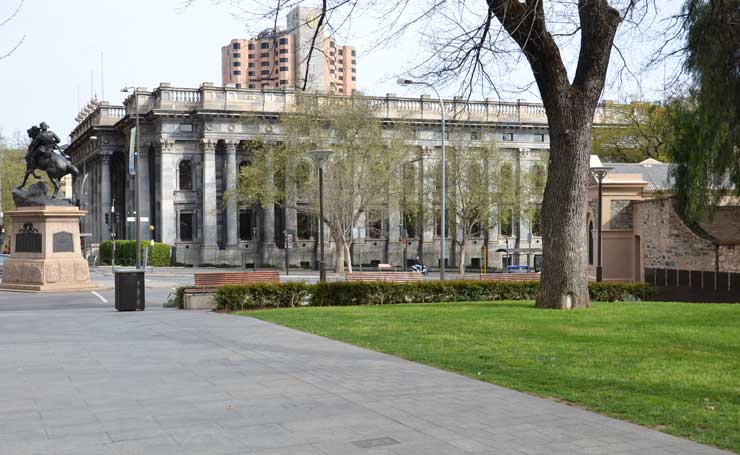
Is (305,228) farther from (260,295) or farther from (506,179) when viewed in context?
(260,295)

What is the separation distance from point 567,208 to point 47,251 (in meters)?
22.2

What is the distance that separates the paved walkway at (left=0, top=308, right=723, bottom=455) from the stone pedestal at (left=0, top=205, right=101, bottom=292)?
20.1 metres

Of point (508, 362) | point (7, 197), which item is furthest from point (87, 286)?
point (7, 197)

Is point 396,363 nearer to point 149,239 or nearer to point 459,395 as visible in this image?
point 459,395

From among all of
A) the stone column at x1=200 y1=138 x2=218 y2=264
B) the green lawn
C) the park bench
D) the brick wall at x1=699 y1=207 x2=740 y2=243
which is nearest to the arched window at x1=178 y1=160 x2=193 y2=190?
the stone column at x1=200 y1=138 x2=218 y2=264

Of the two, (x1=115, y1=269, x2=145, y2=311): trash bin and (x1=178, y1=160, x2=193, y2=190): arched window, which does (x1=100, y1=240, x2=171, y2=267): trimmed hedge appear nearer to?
(x1=178, y1=160, x2=193, y2=190): arched window

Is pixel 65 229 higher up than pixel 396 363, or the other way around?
pixel 65 229

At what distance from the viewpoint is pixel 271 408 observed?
27.9 ft

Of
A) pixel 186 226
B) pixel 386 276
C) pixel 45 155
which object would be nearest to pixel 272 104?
pixel 186 226

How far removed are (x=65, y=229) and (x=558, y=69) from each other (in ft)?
72.2

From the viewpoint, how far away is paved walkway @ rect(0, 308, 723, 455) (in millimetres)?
6902

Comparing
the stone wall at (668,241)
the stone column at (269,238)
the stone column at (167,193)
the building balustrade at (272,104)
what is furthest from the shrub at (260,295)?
the stone column at (167,193)

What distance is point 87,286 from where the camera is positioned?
3412 cm

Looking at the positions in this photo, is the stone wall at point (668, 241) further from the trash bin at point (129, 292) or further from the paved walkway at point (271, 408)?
the paved walkway at point (271, 408)
